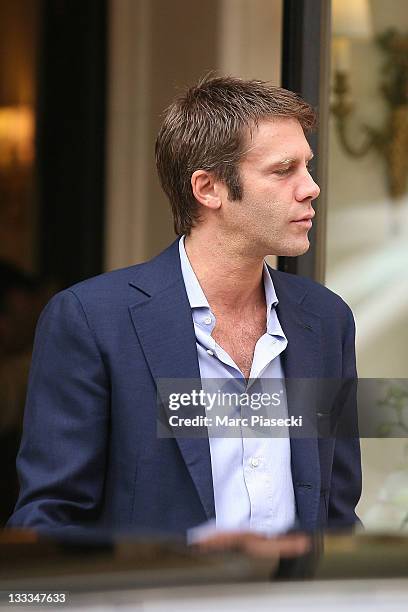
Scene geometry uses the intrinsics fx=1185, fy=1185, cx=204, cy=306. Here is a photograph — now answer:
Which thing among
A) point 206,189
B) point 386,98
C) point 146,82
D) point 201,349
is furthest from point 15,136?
point 201,349

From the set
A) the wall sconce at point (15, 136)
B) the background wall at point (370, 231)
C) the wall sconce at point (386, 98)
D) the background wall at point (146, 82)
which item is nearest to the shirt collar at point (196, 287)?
the background wall at point (370, 231)

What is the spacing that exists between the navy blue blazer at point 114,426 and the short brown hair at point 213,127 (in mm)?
252

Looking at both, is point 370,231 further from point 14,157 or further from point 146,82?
point 14,157

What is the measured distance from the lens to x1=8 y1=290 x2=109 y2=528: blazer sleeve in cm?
213

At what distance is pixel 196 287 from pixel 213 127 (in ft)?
1.07

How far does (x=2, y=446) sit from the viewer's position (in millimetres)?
5137

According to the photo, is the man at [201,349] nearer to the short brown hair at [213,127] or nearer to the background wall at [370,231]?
the short brown hair at [213,127]

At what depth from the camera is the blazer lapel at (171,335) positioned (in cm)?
214

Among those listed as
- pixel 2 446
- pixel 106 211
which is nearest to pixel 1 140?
pixel 106 211

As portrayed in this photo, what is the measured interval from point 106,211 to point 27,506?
3047 mm

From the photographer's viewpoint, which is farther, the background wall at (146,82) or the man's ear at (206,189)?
the background wall at (146,82)

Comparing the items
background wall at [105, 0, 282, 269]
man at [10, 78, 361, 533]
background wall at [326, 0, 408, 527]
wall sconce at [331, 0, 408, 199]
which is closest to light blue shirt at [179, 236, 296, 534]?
man at [10, 78, 361, 533]

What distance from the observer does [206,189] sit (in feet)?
7.91

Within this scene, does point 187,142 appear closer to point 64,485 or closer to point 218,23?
point 64,485
